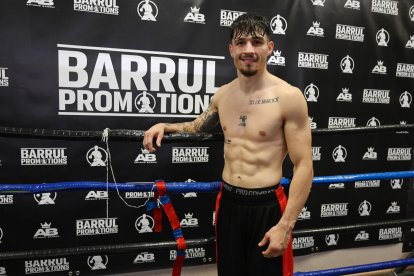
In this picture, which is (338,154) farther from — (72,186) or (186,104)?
(72,186)

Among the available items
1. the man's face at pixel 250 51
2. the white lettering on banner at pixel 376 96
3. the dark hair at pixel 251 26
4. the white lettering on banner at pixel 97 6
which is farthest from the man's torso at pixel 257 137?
the white lettering on banner at pixel 376 96

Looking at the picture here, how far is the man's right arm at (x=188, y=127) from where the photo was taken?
145 cm

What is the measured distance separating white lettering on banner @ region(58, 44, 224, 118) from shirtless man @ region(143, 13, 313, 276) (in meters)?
0.70

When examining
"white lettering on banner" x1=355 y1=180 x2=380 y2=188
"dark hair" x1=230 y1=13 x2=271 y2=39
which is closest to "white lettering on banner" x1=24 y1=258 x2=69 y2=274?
"dark hair" x1=230 y1=13 x2=271 y2=39

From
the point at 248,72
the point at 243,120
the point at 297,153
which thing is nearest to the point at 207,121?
the point at 243,120

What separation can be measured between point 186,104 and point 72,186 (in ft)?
3.40

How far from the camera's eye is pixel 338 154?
2.59 m

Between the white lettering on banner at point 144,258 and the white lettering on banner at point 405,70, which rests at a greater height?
the white lettering on banner at point 405,70

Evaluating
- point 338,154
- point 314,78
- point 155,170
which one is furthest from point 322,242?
point 155,170

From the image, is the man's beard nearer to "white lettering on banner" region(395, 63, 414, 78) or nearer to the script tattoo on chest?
the script tattoo on chest

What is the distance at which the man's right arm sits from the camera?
1455 mm

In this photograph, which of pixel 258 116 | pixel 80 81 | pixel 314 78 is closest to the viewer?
pixel 258 116

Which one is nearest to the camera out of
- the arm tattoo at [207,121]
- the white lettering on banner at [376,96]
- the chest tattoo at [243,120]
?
the chest tattoo at [243,120]

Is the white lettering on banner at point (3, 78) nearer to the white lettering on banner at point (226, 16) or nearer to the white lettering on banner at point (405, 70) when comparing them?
the white lettering on banner at point (226, 16)
